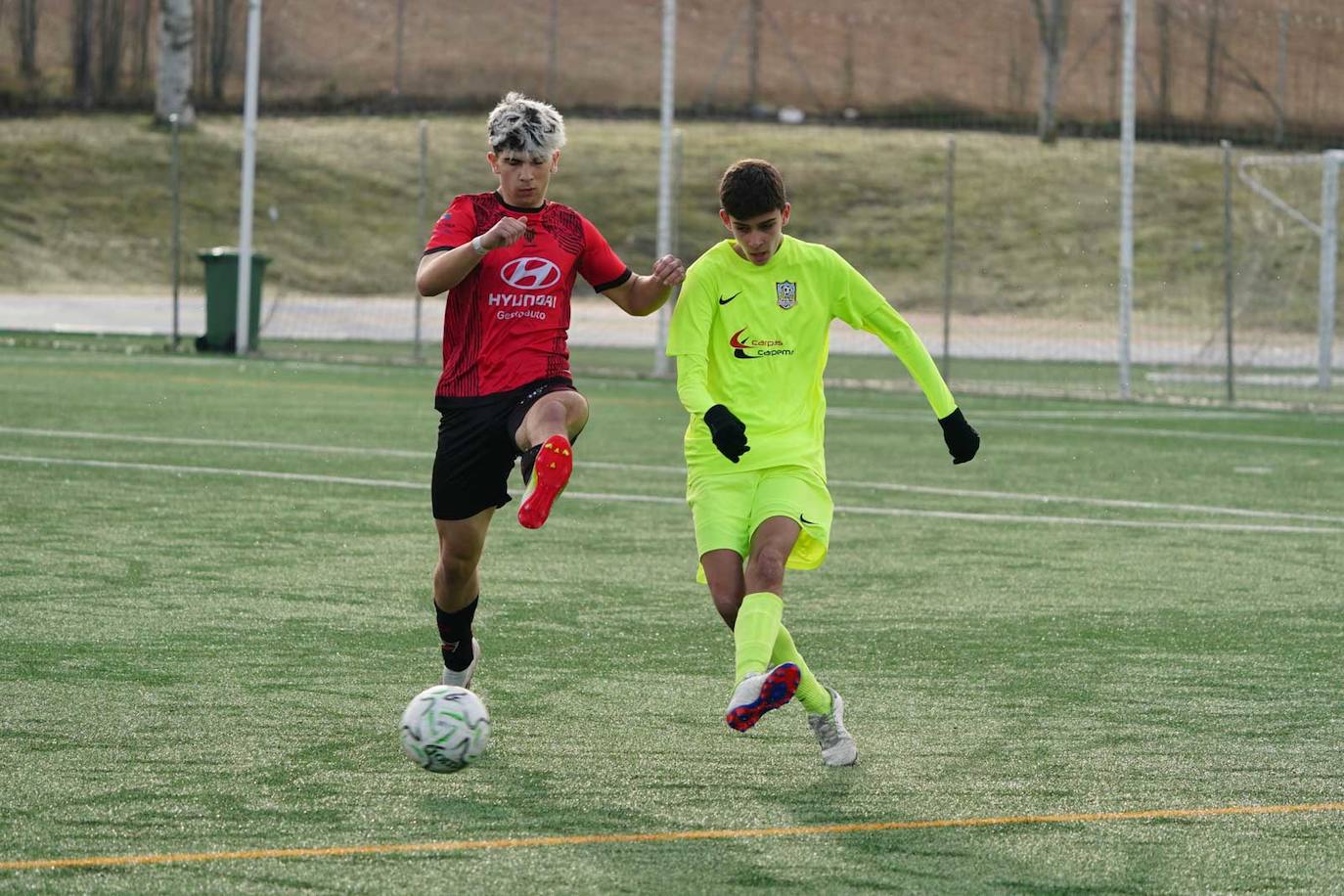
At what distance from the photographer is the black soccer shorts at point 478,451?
6.27 meters

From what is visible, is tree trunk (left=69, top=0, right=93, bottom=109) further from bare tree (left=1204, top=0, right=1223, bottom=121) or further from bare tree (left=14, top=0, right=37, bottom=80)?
bare tree (left=1204, top=0, right=1223, bottom=121)

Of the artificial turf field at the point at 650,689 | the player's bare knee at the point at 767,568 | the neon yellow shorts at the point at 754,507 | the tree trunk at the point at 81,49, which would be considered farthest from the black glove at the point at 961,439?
the tree trunk at the point at 81,49

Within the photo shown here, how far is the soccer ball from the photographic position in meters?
5.39

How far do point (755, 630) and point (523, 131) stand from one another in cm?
168

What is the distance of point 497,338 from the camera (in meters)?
6.38

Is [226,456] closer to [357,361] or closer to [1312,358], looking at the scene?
[357,361]

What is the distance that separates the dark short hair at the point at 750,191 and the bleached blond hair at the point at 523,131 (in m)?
0.66

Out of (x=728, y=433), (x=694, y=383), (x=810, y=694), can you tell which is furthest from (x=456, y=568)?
(x=810, y=694)

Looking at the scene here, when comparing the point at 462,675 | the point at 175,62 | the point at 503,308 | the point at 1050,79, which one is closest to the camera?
the point at 503,308

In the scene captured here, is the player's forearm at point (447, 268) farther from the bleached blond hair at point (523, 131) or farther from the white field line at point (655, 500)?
the white field line at point (655, 500)

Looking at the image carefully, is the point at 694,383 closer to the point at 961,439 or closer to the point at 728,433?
the point at 728,433

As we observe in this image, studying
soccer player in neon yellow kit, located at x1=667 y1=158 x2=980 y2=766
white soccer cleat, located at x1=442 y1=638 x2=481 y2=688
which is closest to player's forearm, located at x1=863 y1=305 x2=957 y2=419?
soccer player in neon yellow kit, located at x1=667 y1=158 x2=980 y2=766

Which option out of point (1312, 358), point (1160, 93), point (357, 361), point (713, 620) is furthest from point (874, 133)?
point (713, 620)

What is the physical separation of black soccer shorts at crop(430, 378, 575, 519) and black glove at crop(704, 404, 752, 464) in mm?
746
